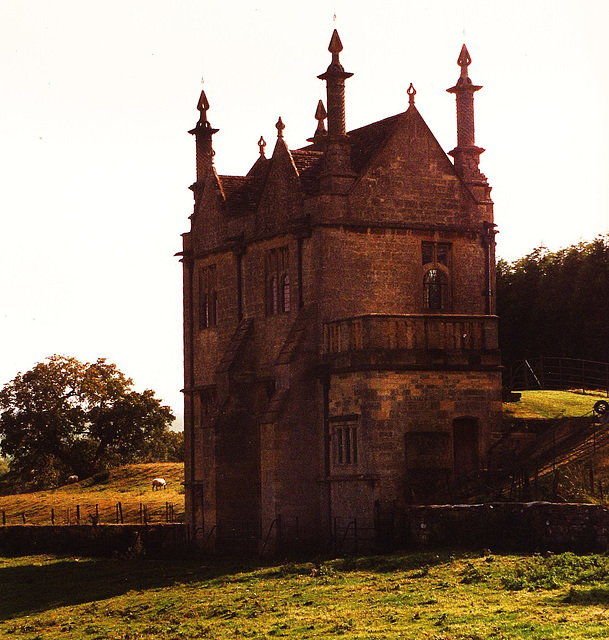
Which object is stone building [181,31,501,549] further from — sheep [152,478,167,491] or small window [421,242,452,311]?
sheep [152,478,167,491]

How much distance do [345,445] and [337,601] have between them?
11559 mm

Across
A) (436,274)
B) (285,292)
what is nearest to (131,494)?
(285,292)

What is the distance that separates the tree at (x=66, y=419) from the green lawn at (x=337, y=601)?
132 ft

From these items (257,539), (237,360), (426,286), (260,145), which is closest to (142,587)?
(257,539)

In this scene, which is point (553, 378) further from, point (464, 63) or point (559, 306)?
point (464, 63)

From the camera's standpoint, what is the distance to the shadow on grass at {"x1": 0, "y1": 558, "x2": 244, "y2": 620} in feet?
150

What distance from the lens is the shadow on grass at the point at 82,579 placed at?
45.8 meters

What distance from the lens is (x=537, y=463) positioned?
4678 cm

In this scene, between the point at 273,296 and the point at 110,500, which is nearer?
the point at 273,296

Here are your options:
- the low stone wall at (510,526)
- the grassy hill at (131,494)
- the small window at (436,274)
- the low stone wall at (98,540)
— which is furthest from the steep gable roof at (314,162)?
the low stone wall at (510,526)

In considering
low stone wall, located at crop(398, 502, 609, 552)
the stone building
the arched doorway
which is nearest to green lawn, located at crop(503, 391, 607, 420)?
the arched doorway

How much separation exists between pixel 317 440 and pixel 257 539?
175 inches

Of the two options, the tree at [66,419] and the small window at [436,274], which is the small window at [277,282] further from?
the tree at [66,419]

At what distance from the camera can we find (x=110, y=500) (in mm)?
72688
